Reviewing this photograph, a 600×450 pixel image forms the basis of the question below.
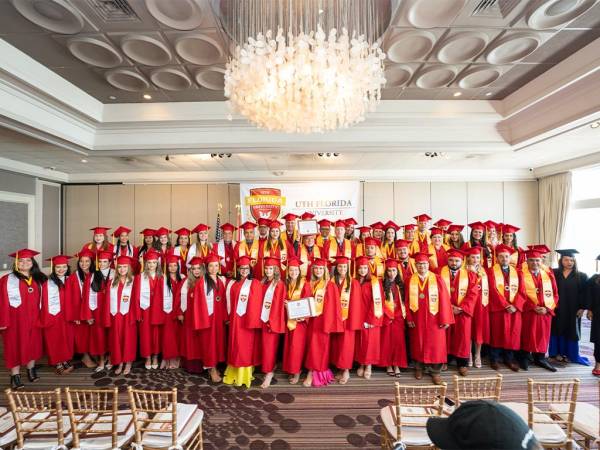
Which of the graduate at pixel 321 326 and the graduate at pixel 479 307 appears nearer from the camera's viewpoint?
the graduate at pixel 321 326

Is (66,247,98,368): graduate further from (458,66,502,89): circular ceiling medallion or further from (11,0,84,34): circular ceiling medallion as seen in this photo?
(458,66,502,89): circular ceiling medallion

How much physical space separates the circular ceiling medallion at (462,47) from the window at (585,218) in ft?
17.6

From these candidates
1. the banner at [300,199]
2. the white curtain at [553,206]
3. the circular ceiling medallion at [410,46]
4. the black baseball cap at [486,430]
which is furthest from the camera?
the banner at [300,199]

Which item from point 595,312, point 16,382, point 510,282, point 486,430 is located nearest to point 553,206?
point 595,312

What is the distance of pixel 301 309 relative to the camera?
3582 millimetres

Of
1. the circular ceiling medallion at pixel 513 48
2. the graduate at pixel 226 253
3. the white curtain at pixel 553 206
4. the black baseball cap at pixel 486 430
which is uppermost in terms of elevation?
the circular ceiling medallion at pixel 513 48

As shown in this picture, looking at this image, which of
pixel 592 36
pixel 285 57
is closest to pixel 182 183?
pixel 285 57

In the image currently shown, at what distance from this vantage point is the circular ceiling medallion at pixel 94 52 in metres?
3.21

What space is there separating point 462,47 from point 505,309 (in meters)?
3.36

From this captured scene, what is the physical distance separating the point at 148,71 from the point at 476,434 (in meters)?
4.69

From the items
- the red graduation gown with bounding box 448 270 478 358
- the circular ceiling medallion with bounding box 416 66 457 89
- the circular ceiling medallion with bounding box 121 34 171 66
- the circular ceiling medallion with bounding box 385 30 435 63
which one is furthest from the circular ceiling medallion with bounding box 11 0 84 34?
the red graduation gown with bounding box 448 270 478 358

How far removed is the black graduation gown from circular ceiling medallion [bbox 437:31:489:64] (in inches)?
136

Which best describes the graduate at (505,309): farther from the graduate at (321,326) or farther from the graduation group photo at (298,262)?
the graduate at (321,326)

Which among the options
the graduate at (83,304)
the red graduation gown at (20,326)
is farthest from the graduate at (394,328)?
the red graduation gown at (20,326)
